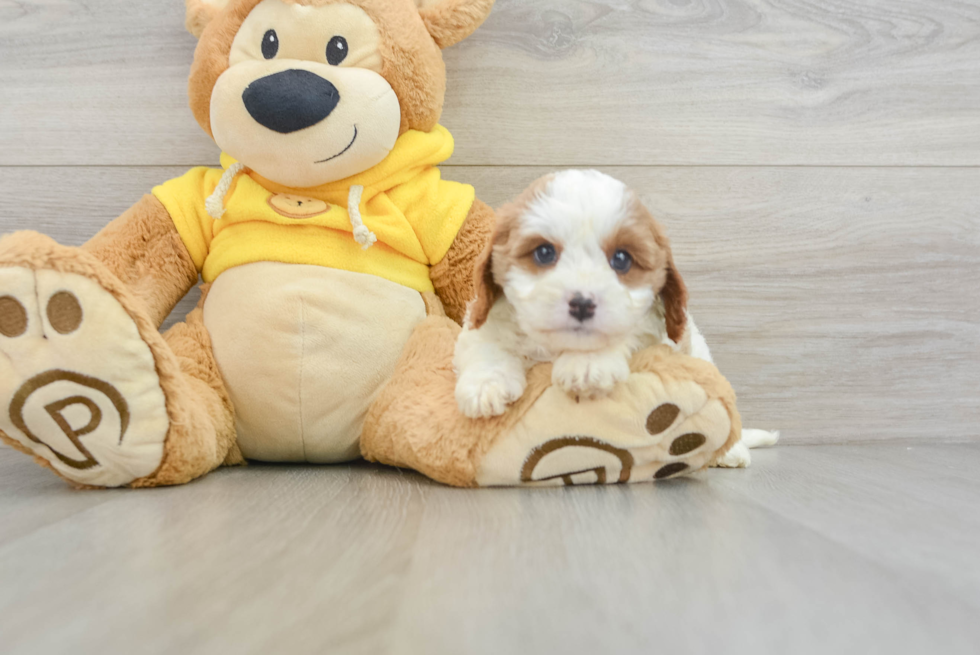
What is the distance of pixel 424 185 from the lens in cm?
104

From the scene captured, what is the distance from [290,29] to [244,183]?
23cm

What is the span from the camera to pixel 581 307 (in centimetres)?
70

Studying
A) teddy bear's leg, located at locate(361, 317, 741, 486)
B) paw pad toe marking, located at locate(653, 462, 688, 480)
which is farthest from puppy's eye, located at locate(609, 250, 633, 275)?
paw pad toe marking, located at locate(653, 462, 688, 480)

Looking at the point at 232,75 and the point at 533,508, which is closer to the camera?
the point at 533,508

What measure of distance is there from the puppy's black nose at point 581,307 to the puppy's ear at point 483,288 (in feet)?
0.45

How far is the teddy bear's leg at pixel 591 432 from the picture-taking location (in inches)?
30.6

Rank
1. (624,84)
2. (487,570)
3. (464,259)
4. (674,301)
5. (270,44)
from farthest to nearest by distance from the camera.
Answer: (624,84), (464,259), (270,44), (674,301), (487,570)

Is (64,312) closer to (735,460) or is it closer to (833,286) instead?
(735,460)

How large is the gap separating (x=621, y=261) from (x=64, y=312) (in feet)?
2.07

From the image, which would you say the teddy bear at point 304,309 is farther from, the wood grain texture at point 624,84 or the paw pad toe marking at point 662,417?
the wood grain texture at point 624,84

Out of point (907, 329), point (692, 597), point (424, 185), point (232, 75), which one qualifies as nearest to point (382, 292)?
point (424, 185)

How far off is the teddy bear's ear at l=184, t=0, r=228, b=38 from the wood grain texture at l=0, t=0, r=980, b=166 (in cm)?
14

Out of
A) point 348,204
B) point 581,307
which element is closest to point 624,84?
point 348,204

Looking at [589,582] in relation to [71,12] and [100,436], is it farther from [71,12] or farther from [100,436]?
[71,12]
